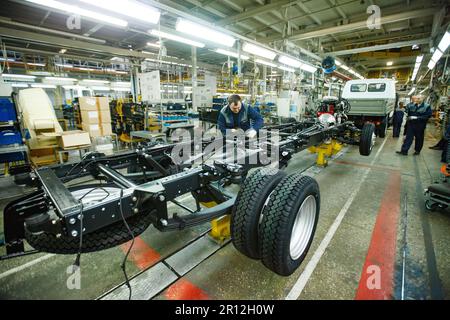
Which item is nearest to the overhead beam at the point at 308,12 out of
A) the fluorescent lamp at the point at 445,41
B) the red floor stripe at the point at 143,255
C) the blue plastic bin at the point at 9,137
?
the fluorescent lamp at the point at 445,41

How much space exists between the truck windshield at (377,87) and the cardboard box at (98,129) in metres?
9.80

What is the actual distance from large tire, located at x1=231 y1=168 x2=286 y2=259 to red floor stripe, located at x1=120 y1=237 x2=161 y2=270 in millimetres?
996

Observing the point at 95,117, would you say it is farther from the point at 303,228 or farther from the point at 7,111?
the point at 303,228

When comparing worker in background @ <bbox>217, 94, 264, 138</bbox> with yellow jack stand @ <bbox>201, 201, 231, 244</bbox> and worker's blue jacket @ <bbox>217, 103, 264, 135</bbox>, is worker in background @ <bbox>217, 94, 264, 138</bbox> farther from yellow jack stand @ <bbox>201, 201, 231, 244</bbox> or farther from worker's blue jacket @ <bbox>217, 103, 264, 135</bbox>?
yellow jack stand @ <bbox>201, 201, 231, 244</bbox>

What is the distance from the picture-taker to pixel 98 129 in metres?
6.60

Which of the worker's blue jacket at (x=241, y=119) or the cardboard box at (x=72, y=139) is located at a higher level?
the worker's blue jacket at (x=241, y=119)

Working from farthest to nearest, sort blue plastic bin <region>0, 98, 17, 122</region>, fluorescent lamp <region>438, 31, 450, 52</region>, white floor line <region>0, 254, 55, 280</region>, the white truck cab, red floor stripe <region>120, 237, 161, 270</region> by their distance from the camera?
the white truck cab, fluorescent lamp <region>438, 31, 450, 52</region>, blue plastic bin <region>0, 98, 17, 122</region>, red floor stripe <region>120, 237, 161, 270</region>, white floor line <region>0, 254, 55, 280</region>

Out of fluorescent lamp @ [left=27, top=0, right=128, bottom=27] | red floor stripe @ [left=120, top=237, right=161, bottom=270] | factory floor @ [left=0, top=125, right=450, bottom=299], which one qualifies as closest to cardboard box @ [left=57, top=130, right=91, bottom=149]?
fluorescent lamp @ [left=27, top=0, right=128, bottom=27]

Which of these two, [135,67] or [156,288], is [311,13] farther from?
[156,288]

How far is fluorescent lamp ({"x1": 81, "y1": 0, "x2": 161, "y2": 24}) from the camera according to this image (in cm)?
350

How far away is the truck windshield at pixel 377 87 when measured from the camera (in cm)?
805

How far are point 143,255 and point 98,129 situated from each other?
18.6 feet

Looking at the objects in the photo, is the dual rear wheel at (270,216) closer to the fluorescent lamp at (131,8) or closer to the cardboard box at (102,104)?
the fluorescent lamp at (131,8)

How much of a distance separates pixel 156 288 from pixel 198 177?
105cm
